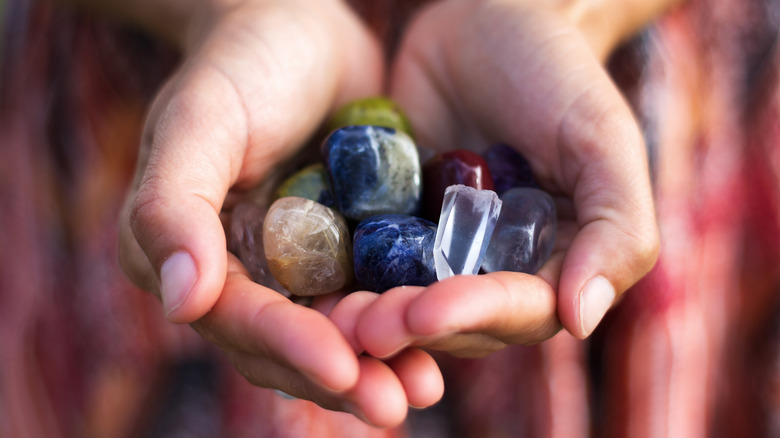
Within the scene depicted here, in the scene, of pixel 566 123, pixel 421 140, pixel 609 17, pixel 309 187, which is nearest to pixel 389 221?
pixel 309 187

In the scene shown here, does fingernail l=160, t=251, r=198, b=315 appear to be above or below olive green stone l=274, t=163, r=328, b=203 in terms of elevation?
above

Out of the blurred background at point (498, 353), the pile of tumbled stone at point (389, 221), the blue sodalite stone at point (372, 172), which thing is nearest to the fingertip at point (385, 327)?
the pile of tumbled stone at point (389, 221)

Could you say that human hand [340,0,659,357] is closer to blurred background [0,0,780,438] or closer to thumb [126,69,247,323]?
thumb [126,69,247,323]

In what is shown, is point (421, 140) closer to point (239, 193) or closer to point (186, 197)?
point (239, 193)

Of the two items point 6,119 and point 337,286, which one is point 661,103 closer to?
point 337,286

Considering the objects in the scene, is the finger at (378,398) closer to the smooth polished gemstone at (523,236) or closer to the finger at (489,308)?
the finger at (489,308)

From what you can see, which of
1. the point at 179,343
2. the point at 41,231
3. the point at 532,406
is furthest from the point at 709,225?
the point at 41,231

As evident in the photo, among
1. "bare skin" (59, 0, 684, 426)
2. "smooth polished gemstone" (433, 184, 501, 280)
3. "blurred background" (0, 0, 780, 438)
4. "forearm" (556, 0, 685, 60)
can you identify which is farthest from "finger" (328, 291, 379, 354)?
"forearm" (556, 0, 685, 60)
